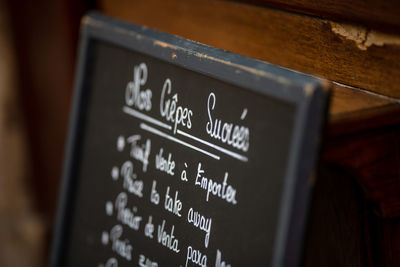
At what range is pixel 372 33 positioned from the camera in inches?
40.8

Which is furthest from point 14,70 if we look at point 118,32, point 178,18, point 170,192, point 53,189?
point 170,192

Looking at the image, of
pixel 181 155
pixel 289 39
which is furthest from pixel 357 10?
pixel 181 155

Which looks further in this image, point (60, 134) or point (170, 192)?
point (60, 134)

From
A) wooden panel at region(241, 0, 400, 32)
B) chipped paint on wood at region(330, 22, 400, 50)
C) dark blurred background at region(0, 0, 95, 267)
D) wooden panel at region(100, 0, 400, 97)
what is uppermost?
wooden panel at region(241, 0, 400, 32)

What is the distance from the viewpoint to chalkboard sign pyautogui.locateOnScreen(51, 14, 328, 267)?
0.88m

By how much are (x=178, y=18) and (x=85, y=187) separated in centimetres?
52

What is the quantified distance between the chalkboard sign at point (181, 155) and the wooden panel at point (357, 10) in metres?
0.22

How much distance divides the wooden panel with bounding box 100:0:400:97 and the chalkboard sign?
23 cm

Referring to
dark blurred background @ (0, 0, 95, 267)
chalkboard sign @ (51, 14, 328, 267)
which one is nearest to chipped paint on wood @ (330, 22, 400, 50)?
chalkboard sign @ (51, 14, 328, 267)

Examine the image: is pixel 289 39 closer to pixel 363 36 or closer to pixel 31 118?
pixel 363 36

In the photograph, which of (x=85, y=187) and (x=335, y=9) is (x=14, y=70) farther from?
(x=335, y=9)

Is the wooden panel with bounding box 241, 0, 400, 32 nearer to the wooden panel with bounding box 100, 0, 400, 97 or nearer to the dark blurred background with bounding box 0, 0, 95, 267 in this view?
the wooden panel with bounding box 100, 0, 400, 97

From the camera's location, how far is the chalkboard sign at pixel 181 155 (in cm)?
88

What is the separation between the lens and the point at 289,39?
121 cm
